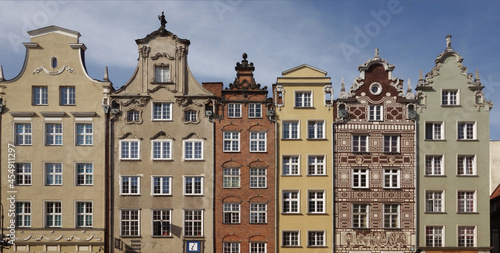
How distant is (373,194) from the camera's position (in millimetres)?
34000

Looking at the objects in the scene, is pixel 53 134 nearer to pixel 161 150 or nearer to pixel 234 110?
pixel 161 150

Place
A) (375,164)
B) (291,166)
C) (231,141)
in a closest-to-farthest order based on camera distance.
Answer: (375,164)
(291,166)
(231,141)

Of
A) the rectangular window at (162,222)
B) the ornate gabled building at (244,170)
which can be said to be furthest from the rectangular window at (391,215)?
the rectangular window at (162,222)

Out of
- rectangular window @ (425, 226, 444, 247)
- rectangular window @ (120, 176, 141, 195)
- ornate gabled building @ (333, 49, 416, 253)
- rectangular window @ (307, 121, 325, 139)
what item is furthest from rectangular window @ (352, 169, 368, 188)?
rectangular window @ (120, 176, 141, 195)

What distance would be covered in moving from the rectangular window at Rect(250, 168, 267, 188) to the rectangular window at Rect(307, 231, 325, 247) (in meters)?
5.18

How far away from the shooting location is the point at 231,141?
113ft

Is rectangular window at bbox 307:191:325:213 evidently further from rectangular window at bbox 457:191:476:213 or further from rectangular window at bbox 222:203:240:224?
rectangular window at bbox 457:191:476:213

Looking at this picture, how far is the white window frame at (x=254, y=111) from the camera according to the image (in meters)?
34.7

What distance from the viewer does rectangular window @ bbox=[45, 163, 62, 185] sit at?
1331 inches

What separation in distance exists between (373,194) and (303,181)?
18.1 feet

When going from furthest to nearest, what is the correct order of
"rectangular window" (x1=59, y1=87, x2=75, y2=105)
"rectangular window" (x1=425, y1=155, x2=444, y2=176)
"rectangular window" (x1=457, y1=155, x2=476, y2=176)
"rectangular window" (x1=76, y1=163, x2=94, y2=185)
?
"rectangular window" (x1=59, y1=87, x2=75, y2=105)
"rectangular window" (x1=425, y1=155, x2=444, y2=176)
"rectangular window" (x1=457, y1=155, x2=476, y2=176)
"rectangular window" (x1=76, y1=163, x2=94, y2=185)

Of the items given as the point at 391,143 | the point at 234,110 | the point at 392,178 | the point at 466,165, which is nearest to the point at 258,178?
the point at 234,110

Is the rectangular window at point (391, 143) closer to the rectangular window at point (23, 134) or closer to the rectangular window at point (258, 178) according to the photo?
the rectangular window at point (258, 178)

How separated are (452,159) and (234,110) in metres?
17.4
